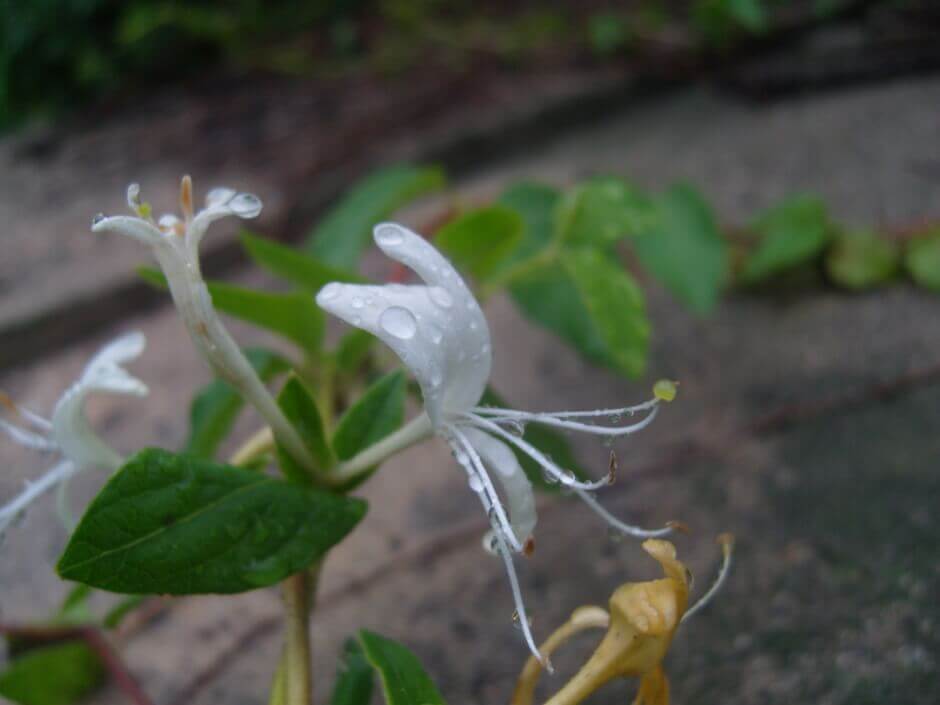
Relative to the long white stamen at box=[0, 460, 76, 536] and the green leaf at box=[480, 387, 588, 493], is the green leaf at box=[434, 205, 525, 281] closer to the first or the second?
the green leaf at box=[480, 387, 588, 493]

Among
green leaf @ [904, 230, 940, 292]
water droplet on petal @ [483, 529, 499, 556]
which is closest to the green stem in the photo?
water droplet on petal @ [483, 529, 499, 556]

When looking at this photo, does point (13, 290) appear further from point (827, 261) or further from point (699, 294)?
point (827, 261)

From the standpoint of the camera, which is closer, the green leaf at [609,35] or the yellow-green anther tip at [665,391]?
the yellow-green anther tip at [665,391]

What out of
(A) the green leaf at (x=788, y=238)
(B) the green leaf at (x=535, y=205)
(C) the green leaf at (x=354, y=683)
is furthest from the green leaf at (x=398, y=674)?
(A) the green leaf at (x=788, y=238)

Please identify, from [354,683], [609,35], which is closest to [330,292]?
[354,683]

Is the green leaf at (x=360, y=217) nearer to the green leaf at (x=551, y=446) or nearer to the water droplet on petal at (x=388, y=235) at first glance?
the green leaf at (x=551, y=446)
